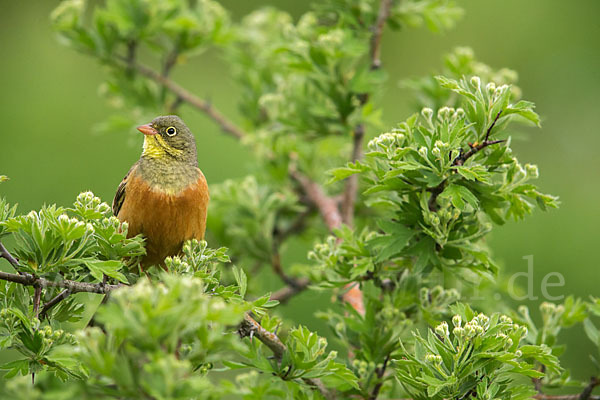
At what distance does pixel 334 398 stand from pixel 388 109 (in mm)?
6903

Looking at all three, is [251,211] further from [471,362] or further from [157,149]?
[471,362]

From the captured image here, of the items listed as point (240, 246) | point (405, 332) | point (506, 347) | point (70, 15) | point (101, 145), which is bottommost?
point (101, 145)

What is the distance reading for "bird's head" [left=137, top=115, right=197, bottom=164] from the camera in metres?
3.73

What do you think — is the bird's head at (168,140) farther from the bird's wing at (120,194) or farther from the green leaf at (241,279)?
the green leaf at (241,279)

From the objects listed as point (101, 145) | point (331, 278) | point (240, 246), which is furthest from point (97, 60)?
point (101, 145)

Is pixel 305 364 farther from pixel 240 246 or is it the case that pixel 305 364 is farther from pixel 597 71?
pixel 597 71

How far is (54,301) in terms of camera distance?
Result: 2.60 m

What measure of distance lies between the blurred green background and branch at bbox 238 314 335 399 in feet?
16.8

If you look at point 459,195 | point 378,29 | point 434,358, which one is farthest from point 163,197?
point 378,29

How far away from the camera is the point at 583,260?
7.60 metres

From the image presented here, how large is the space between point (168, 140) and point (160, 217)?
0.54m

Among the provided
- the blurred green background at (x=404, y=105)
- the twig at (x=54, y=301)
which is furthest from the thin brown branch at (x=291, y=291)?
the blurred green background at (x=404, y=105)

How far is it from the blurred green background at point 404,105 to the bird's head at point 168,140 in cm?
380

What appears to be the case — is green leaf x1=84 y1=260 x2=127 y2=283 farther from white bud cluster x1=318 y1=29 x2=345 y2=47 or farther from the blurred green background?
the blurred green background
